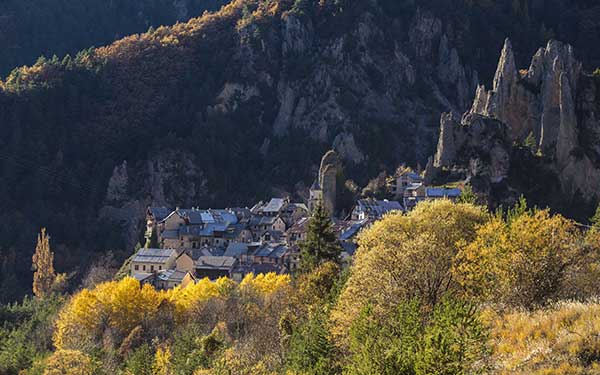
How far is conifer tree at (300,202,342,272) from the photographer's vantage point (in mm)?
67625

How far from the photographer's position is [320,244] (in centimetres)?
6812

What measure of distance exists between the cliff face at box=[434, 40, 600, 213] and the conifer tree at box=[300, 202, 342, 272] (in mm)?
40073

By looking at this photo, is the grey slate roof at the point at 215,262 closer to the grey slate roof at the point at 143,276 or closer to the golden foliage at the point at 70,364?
the grey slate roof at the point at 143,276

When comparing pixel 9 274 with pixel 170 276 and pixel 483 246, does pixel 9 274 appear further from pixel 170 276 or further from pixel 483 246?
pixel 483 246

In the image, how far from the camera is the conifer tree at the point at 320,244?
222 ft

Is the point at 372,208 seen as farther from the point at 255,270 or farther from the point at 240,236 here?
the point at 240,236

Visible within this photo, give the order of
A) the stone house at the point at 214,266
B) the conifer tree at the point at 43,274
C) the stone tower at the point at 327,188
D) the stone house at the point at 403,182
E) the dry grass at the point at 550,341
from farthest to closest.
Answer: the conifer tree at the point at 43,274
the stone house at the point at 403,182
the stone tower at the point at 327,188
the stone house at the point at 214,266
the dry grass at the point at 550,341

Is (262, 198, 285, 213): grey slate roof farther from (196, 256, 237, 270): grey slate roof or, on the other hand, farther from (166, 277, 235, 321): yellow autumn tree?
(166, 277, 235, 321): yellow autumn tree

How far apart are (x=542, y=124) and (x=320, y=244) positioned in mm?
59806

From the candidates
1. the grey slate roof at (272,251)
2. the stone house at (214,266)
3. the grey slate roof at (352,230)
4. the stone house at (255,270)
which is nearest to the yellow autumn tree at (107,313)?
the stone house at (255,270)

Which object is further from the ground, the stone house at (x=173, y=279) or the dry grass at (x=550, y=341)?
the dry grass at (x=550, y=341)

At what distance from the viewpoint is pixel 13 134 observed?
199875 mm

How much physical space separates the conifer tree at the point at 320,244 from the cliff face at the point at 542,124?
131 ft

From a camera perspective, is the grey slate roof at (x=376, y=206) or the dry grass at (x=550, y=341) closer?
the dry grass at (x=550, y=341)
